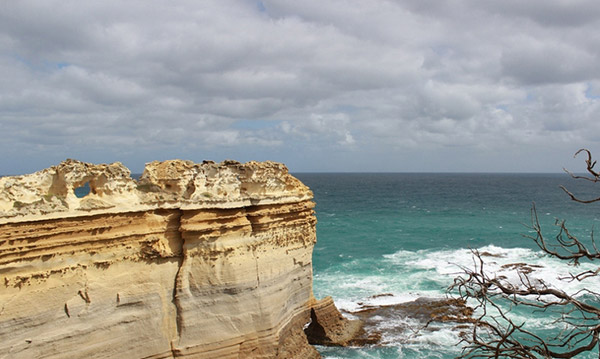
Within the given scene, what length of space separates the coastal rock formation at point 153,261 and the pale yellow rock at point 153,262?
27mm

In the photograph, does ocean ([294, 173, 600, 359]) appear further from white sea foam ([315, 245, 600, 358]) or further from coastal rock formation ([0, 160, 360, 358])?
coastal rock formation ([0, 160, 360, 358])

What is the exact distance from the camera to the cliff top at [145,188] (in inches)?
393

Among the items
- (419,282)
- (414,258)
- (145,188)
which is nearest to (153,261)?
(145,188)

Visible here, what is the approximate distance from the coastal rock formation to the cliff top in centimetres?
3

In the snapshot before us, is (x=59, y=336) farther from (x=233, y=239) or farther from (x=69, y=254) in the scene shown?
(x=233, y=239)

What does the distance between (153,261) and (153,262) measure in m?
0.03

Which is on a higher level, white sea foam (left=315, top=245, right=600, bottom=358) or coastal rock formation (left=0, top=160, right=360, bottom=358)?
coastal rock formation (left=0, top=160, right=360, bottom=358)

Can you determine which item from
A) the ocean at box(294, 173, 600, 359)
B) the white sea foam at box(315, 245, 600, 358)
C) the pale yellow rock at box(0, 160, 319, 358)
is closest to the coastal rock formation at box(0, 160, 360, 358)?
the pale yellow rock at box(0, 160, 319, 358)

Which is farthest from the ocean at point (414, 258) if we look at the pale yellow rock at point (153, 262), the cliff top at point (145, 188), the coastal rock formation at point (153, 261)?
the cliff top at point (145, 188)

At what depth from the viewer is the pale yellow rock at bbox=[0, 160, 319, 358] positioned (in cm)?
980

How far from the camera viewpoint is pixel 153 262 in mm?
11695

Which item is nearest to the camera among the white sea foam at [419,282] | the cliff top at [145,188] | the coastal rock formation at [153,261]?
the coastal rock formation at [153,261]

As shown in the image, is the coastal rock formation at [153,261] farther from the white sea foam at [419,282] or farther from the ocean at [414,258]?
the ocean at [414,258]

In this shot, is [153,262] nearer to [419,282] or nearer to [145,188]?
[145,188]
